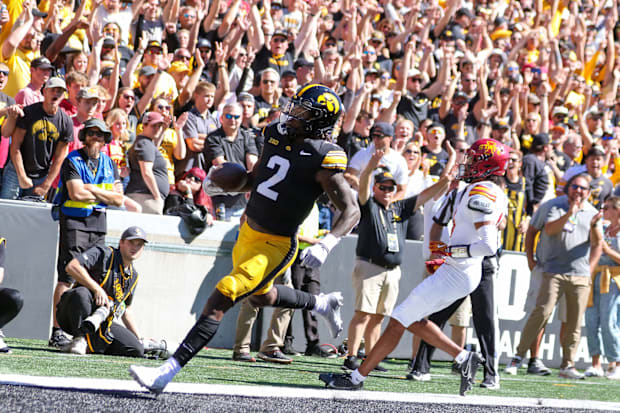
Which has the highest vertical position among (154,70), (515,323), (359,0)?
(359,0)

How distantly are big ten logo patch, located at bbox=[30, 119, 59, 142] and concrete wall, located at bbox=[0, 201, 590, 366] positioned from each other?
2.16ft

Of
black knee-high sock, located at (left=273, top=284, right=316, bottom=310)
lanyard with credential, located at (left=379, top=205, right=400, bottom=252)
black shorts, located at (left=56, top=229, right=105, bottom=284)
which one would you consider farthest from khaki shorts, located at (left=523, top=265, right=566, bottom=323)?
black shorts, located at (left=56, top=229, right=105, bottom=284)

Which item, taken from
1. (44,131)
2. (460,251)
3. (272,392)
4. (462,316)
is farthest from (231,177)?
(462,316)

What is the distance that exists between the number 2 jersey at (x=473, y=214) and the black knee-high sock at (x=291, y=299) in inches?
45.2

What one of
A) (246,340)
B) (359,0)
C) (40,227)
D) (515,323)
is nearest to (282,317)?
(246,340)

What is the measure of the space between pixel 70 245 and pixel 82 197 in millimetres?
433

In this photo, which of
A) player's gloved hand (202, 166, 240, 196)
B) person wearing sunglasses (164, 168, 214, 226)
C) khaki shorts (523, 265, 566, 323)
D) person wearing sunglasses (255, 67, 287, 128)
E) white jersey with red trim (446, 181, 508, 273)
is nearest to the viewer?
player's gloved hand (202, 166, 240, 196)

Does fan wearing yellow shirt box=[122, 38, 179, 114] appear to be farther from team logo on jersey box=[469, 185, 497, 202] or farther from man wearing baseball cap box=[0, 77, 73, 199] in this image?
team logo on jersey box=[469, 185, 497, 202]

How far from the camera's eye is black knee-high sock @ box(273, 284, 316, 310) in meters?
6.05

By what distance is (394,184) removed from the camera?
29.1 feet

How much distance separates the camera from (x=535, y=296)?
1023 cm

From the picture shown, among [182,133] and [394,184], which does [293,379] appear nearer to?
[394,184]

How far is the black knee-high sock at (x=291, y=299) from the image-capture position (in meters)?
6.05

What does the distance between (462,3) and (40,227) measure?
11.6 m
